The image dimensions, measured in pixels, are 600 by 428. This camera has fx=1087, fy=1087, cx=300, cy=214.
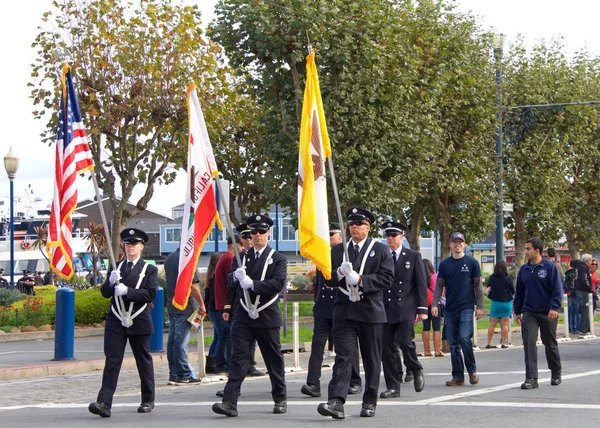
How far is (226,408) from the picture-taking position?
35.2ft

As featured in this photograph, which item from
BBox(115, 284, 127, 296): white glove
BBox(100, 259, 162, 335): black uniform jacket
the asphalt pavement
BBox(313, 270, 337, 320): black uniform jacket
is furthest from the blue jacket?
BBox(115, 284, 127, 296): white glove

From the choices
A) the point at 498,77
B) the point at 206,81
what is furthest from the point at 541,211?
the point at 206,81

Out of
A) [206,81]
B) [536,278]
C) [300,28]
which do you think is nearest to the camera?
[536,278]

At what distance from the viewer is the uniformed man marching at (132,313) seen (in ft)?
36.9

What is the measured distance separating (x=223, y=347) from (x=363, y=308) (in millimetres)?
4859

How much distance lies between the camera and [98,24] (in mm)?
29750

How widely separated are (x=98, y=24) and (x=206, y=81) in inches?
139

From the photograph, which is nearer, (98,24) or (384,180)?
(384,180)

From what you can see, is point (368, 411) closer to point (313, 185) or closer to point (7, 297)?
point (313, 185)

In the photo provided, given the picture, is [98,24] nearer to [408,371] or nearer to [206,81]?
[206,81]

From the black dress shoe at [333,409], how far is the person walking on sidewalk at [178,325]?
4190mm

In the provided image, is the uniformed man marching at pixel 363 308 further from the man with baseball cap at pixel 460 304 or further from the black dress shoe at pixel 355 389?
the man with baseball cap at pixel 460 304

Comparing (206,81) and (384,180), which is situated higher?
(206,81)

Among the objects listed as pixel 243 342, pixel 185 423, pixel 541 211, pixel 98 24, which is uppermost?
pixel 98 24
